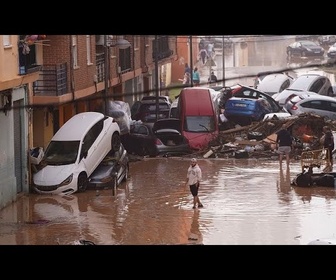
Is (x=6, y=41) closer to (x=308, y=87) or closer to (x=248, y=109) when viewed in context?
(x=248, y=109)

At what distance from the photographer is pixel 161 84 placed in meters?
45.3

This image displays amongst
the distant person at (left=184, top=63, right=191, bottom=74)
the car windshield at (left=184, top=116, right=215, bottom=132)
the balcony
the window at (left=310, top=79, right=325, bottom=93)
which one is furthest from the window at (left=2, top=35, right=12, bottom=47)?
the distant person at (left=184, top=63, right=191, bottom=74)

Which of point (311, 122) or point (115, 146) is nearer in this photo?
point (115, 146)

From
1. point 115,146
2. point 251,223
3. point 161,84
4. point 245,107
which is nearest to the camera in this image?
point 251,223

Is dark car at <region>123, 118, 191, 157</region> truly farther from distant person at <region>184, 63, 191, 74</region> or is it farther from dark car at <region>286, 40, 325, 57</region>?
dark car at <region>286, 40, 325, 57</region>

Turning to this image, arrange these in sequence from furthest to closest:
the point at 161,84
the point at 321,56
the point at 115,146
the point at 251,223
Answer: the point at 321,56 → the point at 161,84 → the point at 115,146 → the point at 251,223

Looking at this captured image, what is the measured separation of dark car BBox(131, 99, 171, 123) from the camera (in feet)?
105

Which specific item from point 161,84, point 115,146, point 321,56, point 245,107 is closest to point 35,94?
point 115,146

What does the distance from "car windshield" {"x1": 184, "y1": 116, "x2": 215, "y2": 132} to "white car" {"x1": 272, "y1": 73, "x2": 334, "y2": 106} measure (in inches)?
215

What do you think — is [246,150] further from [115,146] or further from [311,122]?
[115,146]

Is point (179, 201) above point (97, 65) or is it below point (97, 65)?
below

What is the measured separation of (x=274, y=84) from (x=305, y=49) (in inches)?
583

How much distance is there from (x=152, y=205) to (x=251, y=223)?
2.74 metres

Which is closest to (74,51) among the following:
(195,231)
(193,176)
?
(193,176)
